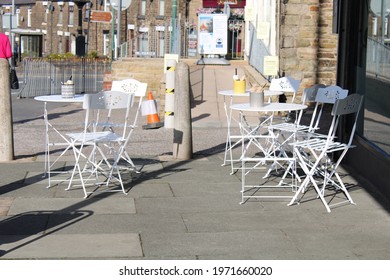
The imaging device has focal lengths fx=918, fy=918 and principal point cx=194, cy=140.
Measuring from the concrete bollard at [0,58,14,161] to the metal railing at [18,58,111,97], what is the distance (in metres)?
14.9

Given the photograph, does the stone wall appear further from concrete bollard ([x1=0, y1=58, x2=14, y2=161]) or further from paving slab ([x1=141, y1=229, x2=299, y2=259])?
paving slab ([x1=141, y1=229, x2=299, y2=259])

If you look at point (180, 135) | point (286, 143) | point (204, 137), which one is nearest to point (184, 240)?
point (286, 143)

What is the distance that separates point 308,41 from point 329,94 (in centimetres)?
857

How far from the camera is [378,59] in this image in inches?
395

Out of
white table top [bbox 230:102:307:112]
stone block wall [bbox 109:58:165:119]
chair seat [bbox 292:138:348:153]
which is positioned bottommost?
stone block wall [bbox 109:58:165:119]

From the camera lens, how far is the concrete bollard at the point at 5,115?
11.3 meters

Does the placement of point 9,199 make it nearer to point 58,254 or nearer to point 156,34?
point 58,254

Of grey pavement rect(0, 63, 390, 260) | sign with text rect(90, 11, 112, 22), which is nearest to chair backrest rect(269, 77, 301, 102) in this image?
grey pavement rect(0, 63, 390, 260)

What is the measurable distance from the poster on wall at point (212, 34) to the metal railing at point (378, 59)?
16708mm

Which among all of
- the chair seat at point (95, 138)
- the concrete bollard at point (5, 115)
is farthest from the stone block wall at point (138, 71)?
the chair seat at point (95, 138)

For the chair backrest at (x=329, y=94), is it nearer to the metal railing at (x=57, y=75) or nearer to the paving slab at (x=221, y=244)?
the paving slab at (x=221, y=244)

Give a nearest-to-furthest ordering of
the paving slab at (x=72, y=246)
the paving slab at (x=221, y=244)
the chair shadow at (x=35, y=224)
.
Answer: the paving slab at (x=72, y=246) < the paving slab at (x=221, y=244) < the chair shadow at (x=35, y=224)

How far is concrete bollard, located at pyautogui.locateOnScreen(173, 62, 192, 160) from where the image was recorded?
11.5 m

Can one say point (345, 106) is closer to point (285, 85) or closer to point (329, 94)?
point (329, 94)
